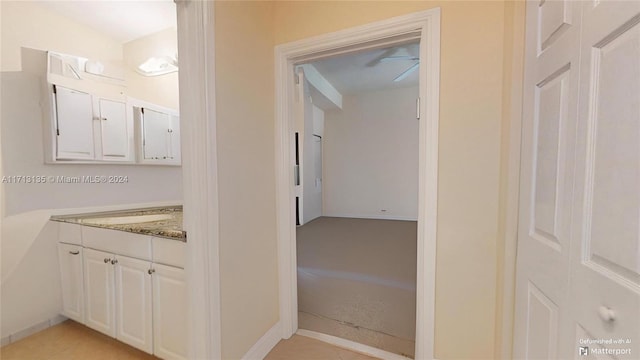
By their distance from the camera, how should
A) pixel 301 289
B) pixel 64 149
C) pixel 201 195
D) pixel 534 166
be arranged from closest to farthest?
pixel 534 166 → pixel 201 195 → pixel 64 149 → pixel 301 289

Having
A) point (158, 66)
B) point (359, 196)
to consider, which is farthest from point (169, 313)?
point (359, 196)

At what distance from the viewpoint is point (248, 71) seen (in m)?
1.42

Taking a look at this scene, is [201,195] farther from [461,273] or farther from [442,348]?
[442,348]

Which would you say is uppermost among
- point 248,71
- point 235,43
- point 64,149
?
point 235,43

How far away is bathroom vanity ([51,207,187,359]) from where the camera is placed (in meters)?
1.36

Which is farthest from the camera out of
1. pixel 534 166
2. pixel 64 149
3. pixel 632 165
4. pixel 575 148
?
pixel 64 149

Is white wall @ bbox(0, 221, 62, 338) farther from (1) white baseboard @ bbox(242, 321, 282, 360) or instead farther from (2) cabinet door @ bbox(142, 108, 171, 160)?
(1) white baseboard @ bbox(242, 321, 282, 360)

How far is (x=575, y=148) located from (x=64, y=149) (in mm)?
2909

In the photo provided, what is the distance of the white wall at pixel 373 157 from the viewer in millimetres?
5609

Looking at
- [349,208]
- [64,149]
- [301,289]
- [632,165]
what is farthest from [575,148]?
[349,208]

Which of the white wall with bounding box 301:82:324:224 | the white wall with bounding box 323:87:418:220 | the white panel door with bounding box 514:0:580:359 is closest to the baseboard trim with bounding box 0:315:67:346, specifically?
the white panel door with bounding box 514:0:580:359

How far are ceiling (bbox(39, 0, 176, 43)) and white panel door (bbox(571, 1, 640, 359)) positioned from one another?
95.3 inches

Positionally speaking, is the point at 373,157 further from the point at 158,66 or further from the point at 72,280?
the point at 72,280

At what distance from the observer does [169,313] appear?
1.38 m
